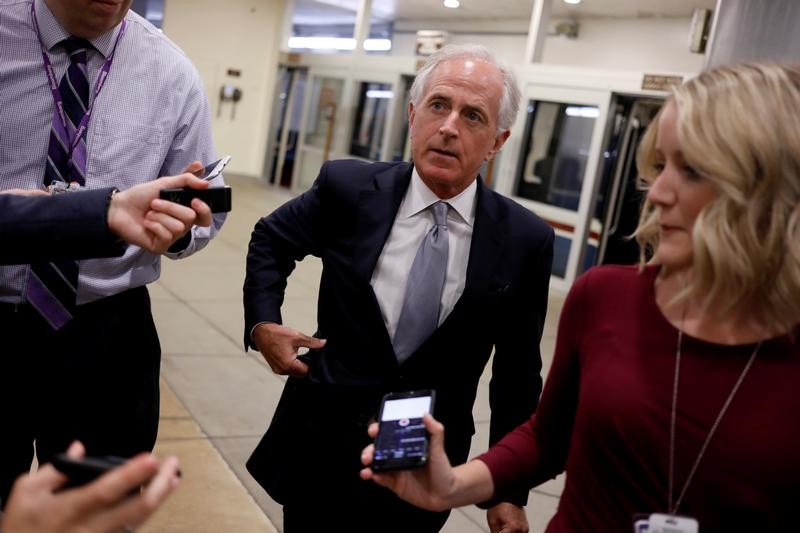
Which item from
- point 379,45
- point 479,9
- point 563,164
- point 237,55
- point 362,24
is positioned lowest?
point 563,164

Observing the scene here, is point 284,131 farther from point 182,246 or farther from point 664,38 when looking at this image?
point 182,246

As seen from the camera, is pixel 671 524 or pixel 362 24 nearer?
pixel 671 524

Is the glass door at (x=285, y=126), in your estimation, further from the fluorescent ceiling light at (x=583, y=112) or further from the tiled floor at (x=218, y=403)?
the tiled floor at (x=218, y=403)

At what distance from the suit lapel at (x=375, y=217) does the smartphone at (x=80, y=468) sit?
1187 mm

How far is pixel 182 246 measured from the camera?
2.10 metres

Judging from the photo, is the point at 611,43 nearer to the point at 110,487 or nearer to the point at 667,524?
the point at 667,524

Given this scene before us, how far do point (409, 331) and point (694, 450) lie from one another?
3.03 feet

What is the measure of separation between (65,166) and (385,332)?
36.0 inches

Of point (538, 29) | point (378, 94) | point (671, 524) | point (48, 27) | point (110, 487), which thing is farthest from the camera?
point (378, 94)

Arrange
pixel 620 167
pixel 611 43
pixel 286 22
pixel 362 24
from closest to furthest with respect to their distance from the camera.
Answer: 1. pixel 620 167
2. pixel 611 43
3. pixel 362 24
4. pixel 286 22

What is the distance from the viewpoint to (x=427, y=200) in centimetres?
217

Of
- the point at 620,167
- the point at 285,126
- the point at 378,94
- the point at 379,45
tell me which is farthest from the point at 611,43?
the point at 285,126

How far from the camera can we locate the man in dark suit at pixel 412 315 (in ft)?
6.77

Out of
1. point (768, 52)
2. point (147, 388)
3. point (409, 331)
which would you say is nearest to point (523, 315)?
point (409, 331)
